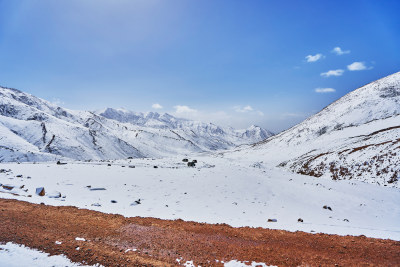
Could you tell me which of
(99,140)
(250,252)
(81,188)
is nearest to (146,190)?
(81,188)

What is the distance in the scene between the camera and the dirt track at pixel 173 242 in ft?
29.8

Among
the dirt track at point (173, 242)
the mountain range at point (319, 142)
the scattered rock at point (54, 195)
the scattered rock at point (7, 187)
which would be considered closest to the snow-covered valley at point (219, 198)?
the scattered rock at point (54, 195)

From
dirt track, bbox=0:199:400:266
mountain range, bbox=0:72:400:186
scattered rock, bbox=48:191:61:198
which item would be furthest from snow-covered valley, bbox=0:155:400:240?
mountain range, bbox=0:72:400:186

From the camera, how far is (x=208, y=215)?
17.6 metres

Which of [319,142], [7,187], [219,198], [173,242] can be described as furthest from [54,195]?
[319,142]

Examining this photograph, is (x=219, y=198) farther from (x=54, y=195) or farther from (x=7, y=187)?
(x=7, y=187)

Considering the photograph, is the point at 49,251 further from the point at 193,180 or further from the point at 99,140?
the point at 99,140

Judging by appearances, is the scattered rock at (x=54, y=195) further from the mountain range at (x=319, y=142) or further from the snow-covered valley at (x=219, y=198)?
the mountain range at (x=319, y=142)

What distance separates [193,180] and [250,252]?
2070 centimetres

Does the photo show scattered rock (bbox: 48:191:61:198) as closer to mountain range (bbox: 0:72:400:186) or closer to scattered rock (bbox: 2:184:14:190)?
scattered rock (bbox: 2:184:14:190)

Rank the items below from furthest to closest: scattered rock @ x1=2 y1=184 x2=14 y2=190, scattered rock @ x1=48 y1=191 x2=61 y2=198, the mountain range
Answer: the mountain range → scattered rock @ x1=2 y1=184 x2=14 y2=190 → scattered rock @ x1=48 y1=191 x2=61 y2=198

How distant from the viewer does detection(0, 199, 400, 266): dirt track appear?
9.09 m

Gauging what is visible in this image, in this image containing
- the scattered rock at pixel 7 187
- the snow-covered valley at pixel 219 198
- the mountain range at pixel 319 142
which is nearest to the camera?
the snow-covered valley at pixel 219 198

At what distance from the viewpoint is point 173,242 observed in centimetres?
1072
